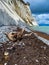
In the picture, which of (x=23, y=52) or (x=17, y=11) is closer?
(x=23, y=52)

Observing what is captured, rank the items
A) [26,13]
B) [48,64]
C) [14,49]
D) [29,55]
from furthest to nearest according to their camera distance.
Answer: [26,13], [14,49], [29,55], [48,64]

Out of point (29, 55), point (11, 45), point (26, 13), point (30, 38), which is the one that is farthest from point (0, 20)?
point (26, 13)

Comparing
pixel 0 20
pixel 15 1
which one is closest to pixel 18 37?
pixel 0 20

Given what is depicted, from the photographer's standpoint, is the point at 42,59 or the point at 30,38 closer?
the point at 42,59

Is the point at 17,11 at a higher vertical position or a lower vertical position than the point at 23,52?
higher

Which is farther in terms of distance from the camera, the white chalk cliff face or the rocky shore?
the white chalk cliff face

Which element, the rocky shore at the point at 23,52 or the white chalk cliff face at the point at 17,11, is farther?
Answer: the white chalk cliff face at the point at 17,11

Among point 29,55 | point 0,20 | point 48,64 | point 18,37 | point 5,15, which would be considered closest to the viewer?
point 48,64

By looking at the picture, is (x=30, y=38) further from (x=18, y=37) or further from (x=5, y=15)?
(x=5, y=15)
